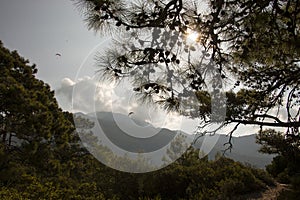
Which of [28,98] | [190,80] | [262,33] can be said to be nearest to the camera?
[190,80]

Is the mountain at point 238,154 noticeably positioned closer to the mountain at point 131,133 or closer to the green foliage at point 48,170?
the mountain at point 131,133

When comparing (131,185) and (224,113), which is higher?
(224,113)

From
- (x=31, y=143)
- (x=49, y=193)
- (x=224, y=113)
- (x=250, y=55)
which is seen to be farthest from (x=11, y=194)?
(x=250, y=55)

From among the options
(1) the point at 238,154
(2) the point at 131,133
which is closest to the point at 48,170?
(2) the point at 131,133

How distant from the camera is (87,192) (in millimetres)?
6941

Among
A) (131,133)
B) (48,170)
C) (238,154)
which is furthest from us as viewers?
(238,154)

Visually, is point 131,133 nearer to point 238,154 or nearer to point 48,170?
point 48,170

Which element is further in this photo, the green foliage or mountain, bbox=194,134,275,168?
mountain, bbox=194,134,275,168

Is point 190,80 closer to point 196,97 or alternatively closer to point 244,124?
point 196,97

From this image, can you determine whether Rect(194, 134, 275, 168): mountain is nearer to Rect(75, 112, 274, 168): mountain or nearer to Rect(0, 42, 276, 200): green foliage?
Rect(75, 112, 274, 168): mountain

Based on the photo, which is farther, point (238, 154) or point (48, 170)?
point (238, 154)

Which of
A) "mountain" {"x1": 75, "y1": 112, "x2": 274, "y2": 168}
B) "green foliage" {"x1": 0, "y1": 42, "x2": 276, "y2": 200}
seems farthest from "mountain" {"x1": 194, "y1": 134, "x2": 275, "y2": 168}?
"green foliage" {"x1": 0, "y1": 42, "x2": 276, "y2": 200}

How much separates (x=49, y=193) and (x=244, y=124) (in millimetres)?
4172

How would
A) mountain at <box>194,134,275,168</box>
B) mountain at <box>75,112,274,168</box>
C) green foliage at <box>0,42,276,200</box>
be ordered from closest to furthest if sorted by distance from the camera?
mountain at <box>75,112,274,168</box>
green foliage at <box>0,42,276,200</box>
mountain at <box>194,134,275,168</box>
